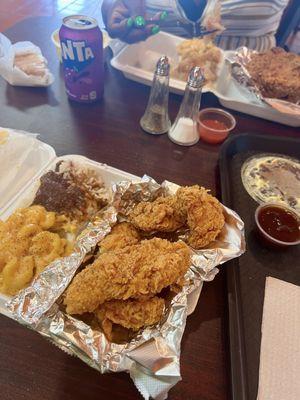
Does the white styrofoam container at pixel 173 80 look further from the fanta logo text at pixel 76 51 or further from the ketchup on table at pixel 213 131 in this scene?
the fanta logo text at pixel 76 51

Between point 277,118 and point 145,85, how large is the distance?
2.33 feet

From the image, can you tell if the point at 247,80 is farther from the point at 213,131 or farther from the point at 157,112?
the point at 157,112

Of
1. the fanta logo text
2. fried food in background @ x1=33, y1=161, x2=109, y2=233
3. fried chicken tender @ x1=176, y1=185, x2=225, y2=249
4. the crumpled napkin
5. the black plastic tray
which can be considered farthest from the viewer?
the crumpled napkin

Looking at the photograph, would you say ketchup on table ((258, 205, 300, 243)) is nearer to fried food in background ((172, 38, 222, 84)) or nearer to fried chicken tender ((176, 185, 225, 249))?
fried chicken tender ((176, 185, 225, 249))

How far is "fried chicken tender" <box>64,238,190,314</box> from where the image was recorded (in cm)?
71

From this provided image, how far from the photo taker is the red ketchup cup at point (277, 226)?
1020mm

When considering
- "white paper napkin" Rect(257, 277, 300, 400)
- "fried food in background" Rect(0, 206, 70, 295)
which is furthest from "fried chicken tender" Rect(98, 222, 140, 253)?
"white paper napkin" Rect(257, 277, 300, 400)

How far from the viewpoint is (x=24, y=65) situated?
155 cm

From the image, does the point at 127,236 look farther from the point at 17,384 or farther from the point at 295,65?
the point at 295,65

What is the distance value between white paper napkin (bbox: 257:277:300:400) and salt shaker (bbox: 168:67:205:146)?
710 mm

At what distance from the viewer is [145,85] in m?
1.67

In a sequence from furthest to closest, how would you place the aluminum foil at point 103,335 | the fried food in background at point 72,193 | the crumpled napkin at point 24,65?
the crumpled napkin at point 24,65 → the fried food in background at point 72,193 → the aluminum foil at point 103,335

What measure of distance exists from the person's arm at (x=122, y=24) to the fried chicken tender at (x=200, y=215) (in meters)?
1.11

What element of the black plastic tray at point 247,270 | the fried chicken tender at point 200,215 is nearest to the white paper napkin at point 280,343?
the black plastic tray at point 247,270
